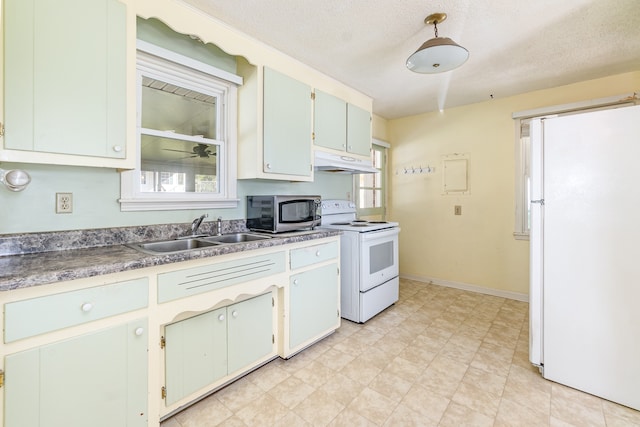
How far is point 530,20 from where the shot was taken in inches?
80.8

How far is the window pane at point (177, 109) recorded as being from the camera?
2008 mm

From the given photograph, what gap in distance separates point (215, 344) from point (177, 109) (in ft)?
5.42

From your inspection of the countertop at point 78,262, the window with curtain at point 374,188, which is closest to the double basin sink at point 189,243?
the countertop at point 78,262

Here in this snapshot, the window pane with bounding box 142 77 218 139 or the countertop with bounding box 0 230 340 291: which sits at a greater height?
the window pane with bounding box 142 77 218 139

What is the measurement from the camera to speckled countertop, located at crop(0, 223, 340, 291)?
1101mm

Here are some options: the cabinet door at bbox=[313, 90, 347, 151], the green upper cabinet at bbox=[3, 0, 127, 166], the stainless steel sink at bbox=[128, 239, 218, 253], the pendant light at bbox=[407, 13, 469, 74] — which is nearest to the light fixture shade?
the pendant light at bbox=[407, 13, 469, 74]

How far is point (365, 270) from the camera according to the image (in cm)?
283

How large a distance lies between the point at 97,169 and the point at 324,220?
6.85ft

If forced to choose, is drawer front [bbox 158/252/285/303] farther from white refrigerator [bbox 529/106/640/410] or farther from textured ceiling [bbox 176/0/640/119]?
white refrigerator [bbox 529/106/640/410]

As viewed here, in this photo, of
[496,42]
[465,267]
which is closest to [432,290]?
[465,267]

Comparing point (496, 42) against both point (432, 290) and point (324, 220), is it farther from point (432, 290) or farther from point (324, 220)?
point (432, 290)

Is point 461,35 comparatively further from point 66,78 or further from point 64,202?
point 64,202

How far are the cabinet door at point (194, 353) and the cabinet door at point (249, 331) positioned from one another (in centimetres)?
6

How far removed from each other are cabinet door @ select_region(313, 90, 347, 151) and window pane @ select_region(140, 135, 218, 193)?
95 cm
